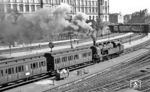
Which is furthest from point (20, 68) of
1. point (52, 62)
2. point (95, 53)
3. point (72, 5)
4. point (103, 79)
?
Result: point (72, 5)

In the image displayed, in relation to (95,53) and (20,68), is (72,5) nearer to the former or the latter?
(95,53)

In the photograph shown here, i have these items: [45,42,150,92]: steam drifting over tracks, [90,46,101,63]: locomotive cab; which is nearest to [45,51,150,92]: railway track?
[45,42,150,92]: steam drifting over tracks

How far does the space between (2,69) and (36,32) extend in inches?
595

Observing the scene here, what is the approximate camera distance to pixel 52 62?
104ft

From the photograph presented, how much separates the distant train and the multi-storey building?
17.6 meters

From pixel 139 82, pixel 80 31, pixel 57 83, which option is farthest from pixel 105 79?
pixel 80 31

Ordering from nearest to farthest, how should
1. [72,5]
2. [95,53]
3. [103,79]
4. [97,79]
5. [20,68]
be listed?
[20,68]
[103,79]
[97,79]
[95,53]
[72,5]

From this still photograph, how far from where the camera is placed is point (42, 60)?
3003cm

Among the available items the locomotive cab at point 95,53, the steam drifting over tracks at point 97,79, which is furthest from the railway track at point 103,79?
the locomotive cab at point 95,53

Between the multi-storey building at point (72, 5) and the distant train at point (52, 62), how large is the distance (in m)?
17.6

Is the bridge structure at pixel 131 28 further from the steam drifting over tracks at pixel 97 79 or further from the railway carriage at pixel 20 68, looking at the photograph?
the railway carriage at pixel 20 68

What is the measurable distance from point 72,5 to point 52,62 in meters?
68.6

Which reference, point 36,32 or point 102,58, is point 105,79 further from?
Result: point 36,32

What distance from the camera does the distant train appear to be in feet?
86.0
